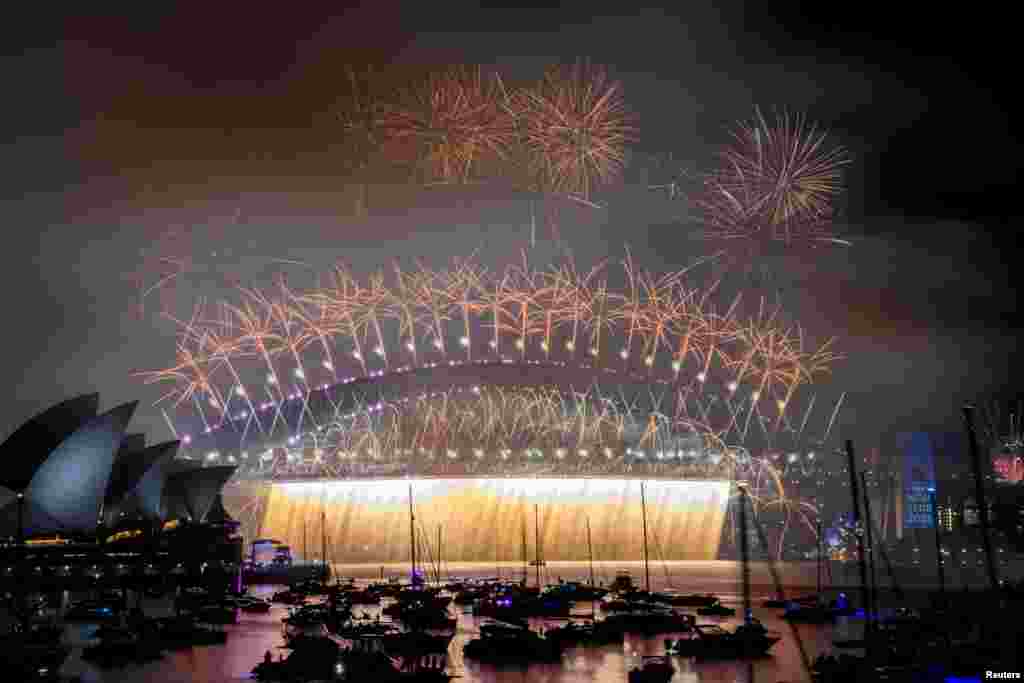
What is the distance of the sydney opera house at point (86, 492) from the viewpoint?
4884 cm

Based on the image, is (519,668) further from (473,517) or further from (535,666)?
(473,517)

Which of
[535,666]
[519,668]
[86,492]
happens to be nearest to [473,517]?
[86,492]

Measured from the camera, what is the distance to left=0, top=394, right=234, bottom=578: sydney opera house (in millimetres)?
48844

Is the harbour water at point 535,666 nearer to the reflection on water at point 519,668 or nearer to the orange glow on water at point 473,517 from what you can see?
the reflection on water at point 519,668

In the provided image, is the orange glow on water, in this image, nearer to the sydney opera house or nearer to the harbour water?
the sydney opera house

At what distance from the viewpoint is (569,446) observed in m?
78.0

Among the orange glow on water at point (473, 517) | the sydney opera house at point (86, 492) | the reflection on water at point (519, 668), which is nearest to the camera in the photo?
the reflection on water at point (519, 668)

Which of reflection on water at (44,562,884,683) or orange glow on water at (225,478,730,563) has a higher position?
orange glow on water at (225,478,730,563)

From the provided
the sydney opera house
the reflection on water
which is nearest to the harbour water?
the reflection on water

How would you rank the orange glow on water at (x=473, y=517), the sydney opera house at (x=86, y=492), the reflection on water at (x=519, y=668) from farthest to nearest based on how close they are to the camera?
the orange glow on water at (x=473, y=517)
the sydney opera house at (x=86, y=492)
the reflection on water at (x=519, y=668)

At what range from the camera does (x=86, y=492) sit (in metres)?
51.0

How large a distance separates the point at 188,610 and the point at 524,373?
31030mm

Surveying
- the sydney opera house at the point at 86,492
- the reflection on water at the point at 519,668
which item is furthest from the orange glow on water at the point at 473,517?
the reflection on water at the point at 519,668

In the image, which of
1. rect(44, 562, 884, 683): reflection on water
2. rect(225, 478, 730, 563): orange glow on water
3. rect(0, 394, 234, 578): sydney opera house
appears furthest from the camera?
rect(225, 478, 730, 563): orange glow on water
